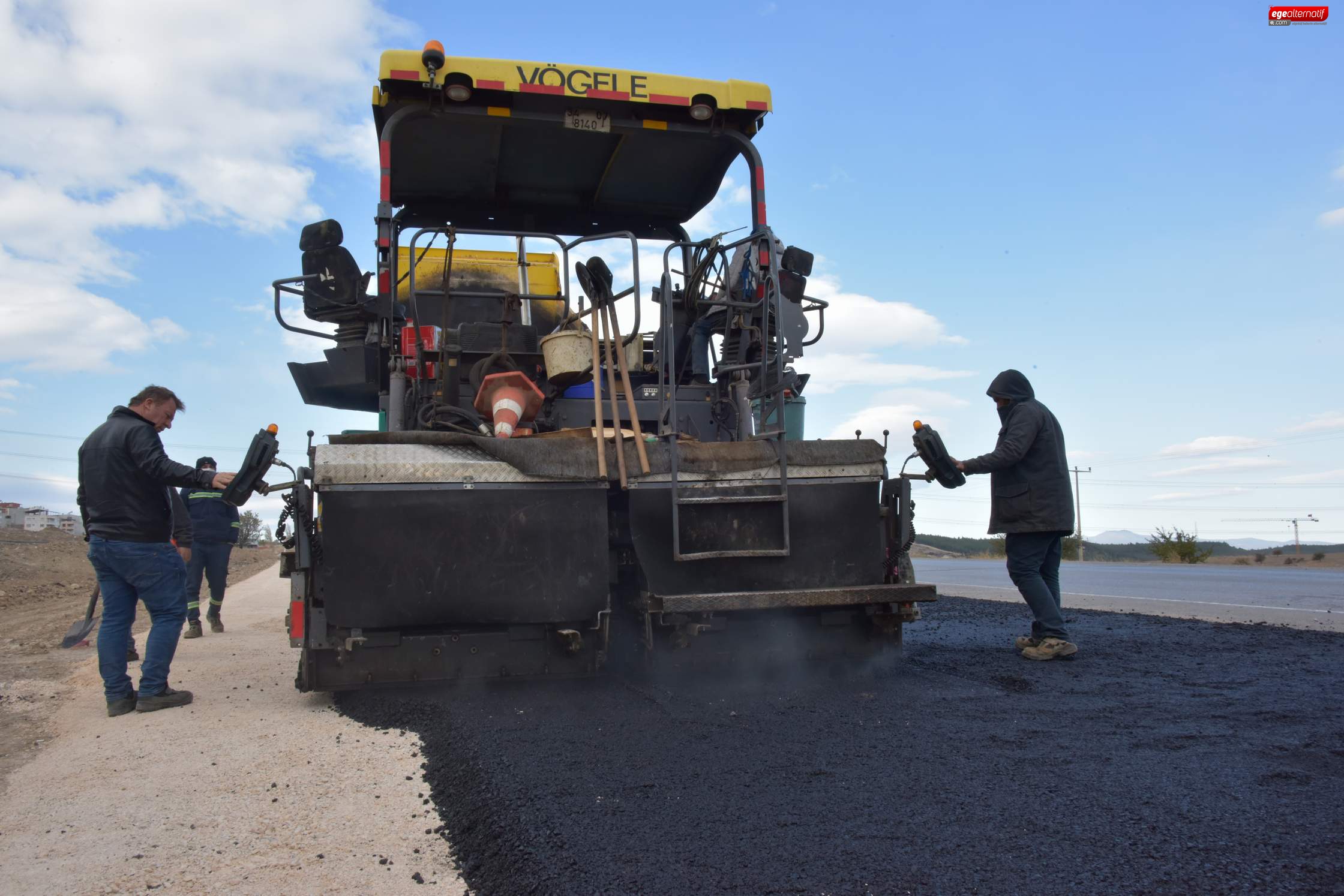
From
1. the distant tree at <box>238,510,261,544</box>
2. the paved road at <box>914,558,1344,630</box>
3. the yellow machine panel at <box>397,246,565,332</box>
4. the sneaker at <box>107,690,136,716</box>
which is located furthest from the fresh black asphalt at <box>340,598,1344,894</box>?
the distant tree at <box>238,510,261,544</box>

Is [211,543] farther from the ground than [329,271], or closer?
closer

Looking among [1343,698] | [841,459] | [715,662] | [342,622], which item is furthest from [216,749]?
[1343,698]

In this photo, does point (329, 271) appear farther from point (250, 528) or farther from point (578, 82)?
point (250, 528)

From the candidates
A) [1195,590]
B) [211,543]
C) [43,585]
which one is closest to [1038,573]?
[1195,590]

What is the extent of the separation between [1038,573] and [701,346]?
2281mm

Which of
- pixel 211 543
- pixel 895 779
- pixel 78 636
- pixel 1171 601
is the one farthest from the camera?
pixel 1171 601

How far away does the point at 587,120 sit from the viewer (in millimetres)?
4918

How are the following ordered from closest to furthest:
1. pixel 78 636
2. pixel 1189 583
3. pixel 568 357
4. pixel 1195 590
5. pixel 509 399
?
pixel 509 399
pixel 568 357
pixel 78 636
pixel 1195 590
pixel 1189 583

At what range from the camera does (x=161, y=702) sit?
4.48m

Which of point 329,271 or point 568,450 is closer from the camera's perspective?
point 568,450

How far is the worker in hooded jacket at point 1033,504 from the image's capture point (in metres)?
5.11

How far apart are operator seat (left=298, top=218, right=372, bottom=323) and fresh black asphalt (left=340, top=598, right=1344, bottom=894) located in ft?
6.42

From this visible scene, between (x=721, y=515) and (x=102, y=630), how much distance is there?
120 inches

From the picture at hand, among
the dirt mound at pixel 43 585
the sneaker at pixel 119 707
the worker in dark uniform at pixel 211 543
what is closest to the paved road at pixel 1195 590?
the sneaker at pixel 119 707
